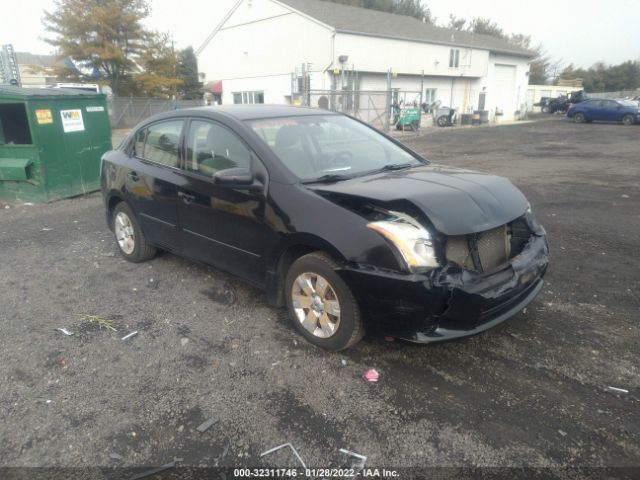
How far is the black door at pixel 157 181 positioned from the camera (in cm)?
443

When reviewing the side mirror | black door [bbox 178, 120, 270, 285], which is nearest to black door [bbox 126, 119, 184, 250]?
black door [bbox 178, 120, 270, 285]

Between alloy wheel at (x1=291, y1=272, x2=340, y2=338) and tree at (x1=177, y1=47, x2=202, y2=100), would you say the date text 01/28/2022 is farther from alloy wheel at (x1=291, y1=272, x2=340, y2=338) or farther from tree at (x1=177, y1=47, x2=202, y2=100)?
tree at (x1=177, y1=47, x2=202, y2=100)

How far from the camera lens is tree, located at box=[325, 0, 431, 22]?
49969mm

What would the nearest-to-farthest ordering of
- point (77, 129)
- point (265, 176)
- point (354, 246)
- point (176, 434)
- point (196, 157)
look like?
point (176, 434), point (354, 246), point (265, 176), point (196, 157), point (77, 129)

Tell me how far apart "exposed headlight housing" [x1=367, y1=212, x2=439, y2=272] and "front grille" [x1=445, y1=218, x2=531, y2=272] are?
0.14 metres

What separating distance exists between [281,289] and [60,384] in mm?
1649

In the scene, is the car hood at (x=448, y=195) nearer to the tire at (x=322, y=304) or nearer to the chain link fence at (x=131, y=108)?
the tire at (x=322, y=304)

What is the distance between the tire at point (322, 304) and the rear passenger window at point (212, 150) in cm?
101

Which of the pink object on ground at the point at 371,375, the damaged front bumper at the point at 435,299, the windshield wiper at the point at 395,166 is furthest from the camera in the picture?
the windshield wiper at the point at 395,166

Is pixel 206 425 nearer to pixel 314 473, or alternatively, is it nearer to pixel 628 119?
pixel 314 473

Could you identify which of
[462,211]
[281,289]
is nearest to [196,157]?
[281,289]

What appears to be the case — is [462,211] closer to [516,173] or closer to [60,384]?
[60,384]

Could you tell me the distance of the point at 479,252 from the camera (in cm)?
309

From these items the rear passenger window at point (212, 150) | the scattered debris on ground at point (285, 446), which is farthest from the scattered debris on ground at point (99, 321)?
the scattered debris on ground at point (285, 446)
